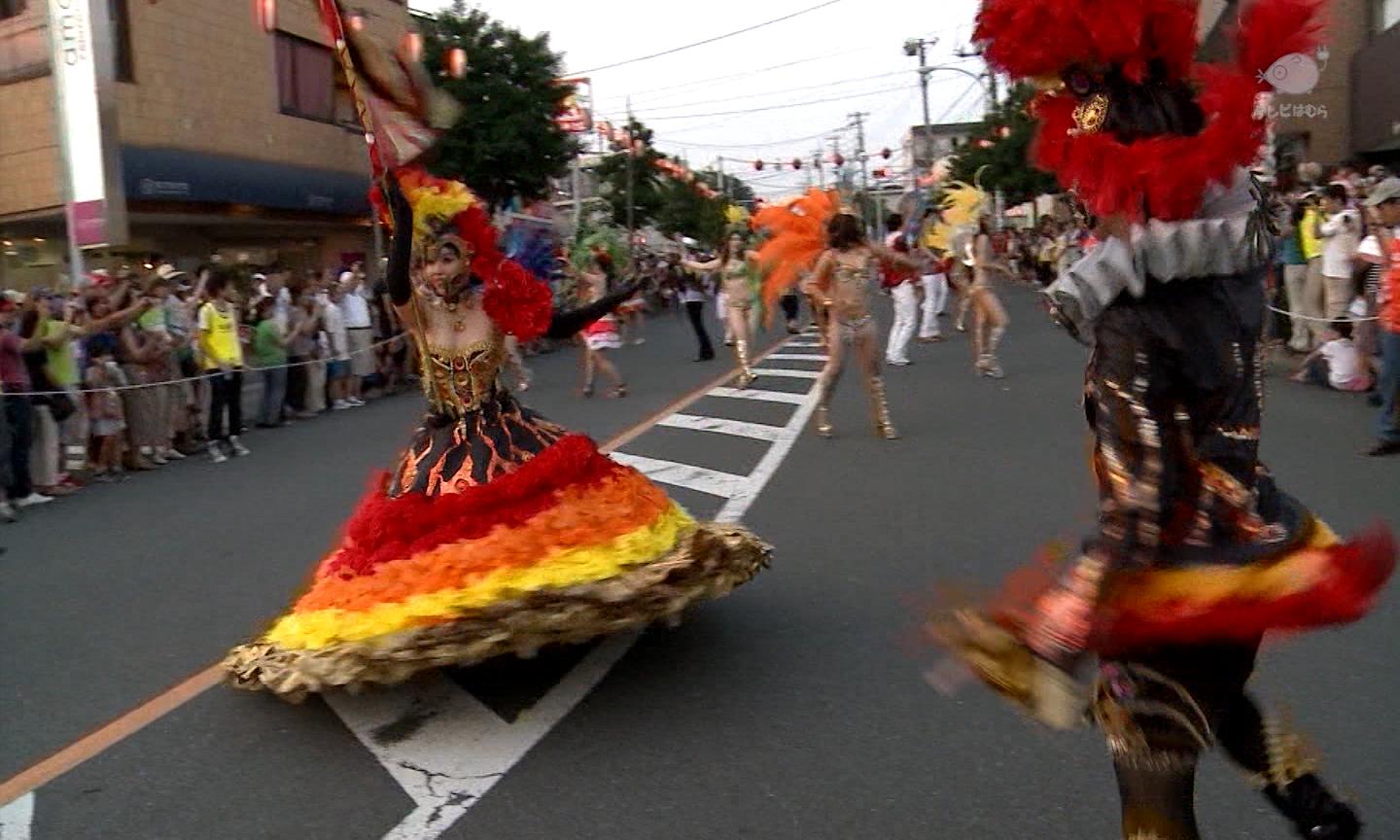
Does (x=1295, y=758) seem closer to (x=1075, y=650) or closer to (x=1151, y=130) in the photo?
(x=1075, y=650)

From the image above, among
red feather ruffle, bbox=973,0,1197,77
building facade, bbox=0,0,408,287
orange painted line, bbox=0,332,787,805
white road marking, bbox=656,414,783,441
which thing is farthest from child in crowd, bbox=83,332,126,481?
red feather ruffle, bbox=973,0,1197,77

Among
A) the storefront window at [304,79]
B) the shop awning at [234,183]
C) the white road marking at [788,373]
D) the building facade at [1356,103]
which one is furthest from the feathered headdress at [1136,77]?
the storefront window at [304,79]

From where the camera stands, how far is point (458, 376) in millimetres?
5008

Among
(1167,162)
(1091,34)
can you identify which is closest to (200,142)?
(1091,34)

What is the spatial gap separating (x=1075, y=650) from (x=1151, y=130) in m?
1.01

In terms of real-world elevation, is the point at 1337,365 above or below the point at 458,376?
below

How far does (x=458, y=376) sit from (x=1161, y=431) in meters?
3.28

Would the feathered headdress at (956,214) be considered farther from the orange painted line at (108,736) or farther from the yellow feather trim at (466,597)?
the orange painted line at (108,736)

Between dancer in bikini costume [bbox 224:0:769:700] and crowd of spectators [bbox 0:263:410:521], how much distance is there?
372 cm

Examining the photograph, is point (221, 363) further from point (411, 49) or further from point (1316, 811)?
point (1316, 811)

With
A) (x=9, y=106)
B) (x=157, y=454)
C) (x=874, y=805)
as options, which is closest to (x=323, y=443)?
(x=157, y=454)

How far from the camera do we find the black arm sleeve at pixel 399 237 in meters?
4.66

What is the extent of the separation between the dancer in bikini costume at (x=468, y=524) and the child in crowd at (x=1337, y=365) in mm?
8378

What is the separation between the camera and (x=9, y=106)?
21.1m
